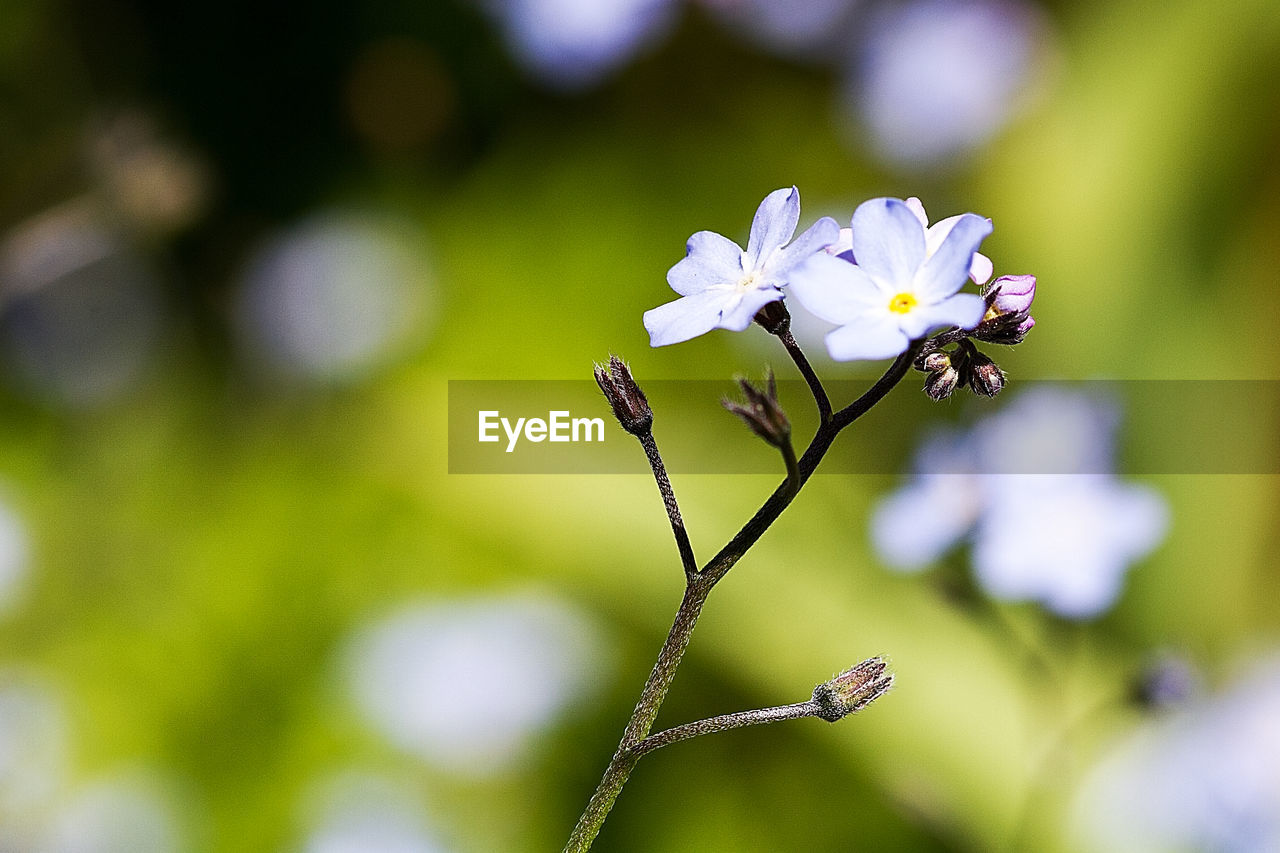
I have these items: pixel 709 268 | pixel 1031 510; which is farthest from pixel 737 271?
pixel 1031 510

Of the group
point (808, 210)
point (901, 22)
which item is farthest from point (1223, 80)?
point (808, 210)

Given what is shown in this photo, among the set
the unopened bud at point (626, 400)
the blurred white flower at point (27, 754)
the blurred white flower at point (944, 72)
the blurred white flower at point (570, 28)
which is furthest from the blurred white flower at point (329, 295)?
the unopened bud at point (626, 400)

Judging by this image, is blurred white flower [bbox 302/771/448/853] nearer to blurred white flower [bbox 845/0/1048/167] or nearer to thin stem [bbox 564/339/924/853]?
thin stem [bbox 564/339/924/853]

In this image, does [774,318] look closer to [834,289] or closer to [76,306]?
[834,289]

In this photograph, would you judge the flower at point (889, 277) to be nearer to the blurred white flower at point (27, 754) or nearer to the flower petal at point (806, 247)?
the flower petal at point (806, 247)

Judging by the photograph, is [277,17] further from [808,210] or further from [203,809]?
[203,809]

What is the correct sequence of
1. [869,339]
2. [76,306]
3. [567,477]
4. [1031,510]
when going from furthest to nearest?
[76,306]
[567,477]
[1031,510]
[869,339]
